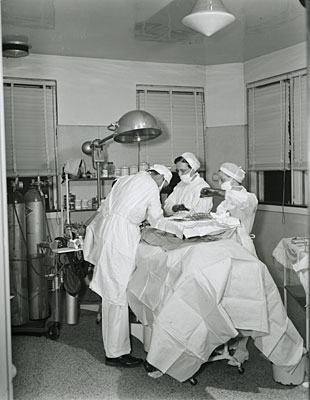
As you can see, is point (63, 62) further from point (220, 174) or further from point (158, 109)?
point (220, 174)

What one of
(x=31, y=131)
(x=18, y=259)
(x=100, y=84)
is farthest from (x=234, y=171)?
(x=18, y=259)

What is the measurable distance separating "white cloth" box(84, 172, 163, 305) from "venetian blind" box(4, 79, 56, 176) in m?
0.51

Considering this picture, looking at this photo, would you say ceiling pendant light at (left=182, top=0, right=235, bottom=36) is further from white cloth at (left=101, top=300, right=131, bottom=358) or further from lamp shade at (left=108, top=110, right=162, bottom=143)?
white cloth at (left=101, top=300, right=131, bottom=358)

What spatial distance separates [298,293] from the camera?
1933 mm

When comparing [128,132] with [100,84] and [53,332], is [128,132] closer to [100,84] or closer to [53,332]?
[100,84]

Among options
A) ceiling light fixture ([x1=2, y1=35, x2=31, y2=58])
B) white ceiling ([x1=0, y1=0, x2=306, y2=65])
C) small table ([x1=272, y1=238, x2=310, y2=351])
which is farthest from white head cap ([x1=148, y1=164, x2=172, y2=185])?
ceiling light fixture ([x1=2, y1=35, x2=31, y2=58])

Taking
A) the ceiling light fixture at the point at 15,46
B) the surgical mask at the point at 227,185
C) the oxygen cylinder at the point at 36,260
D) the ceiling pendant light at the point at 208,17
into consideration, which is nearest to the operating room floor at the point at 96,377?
the oxygen cylinder at the point at 36,260

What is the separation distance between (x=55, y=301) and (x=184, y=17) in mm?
1329

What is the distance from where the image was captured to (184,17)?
6.53 ft

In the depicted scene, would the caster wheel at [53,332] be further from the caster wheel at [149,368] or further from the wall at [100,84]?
the wall at [100,84]

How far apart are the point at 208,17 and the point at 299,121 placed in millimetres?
583

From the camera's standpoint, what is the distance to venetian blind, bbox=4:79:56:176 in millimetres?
1725

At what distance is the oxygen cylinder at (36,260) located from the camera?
178 cm

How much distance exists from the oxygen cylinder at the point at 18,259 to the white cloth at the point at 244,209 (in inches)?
36.1
